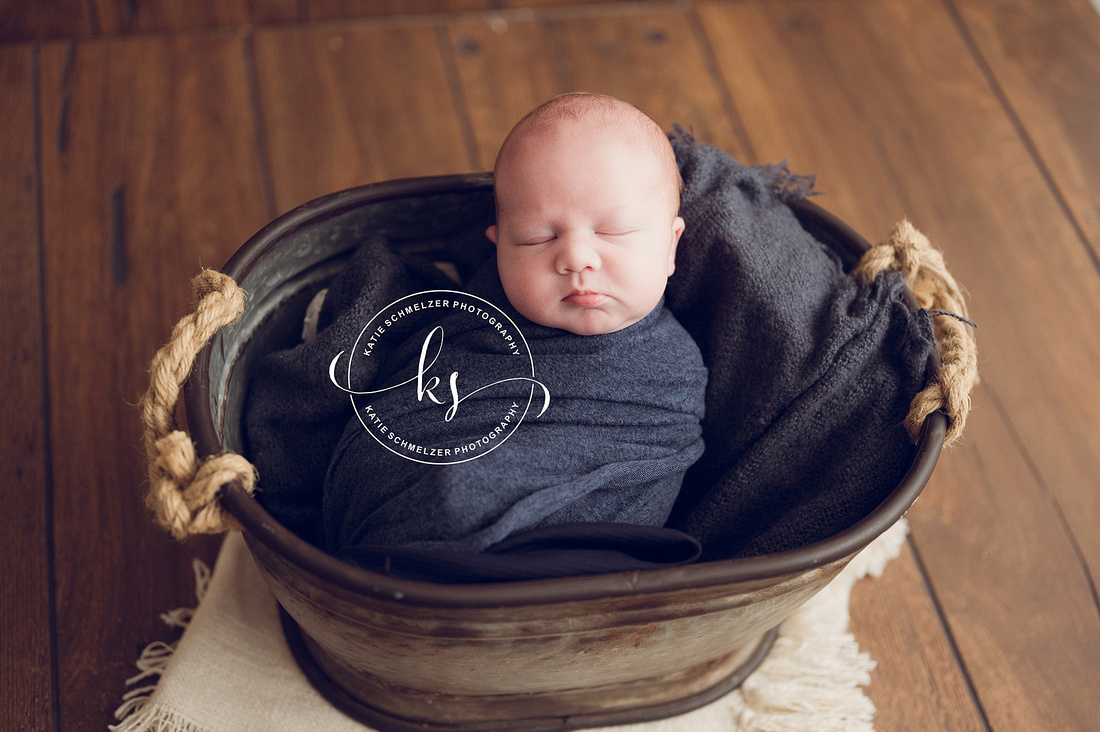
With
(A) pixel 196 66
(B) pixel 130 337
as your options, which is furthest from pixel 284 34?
(B) pixel 130 337

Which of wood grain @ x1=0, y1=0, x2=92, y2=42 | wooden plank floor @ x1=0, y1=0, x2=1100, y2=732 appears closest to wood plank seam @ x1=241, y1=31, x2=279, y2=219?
wooden plank floor @ x1=0, y1=0, x2=1100, y2=732

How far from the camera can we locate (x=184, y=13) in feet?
4.40

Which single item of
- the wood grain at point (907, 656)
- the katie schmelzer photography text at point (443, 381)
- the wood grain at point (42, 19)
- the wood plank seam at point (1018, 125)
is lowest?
the wood grain at point (907, 656)

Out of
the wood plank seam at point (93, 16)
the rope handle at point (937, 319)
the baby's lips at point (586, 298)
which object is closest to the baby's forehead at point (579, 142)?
the baby's lips at point (586, 298)

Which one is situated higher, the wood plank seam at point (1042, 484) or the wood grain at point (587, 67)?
the wood grain at point (587, 67)

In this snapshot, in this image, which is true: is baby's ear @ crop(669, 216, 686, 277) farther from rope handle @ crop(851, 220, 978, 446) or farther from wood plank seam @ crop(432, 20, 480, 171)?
wood plank seam @ crop(432, 20, 480, 171)

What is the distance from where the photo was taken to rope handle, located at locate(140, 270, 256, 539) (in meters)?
0.63

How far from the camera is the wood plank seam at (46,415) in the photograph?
875mm

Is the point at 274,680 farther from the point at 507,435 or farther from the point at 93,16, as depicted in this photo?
the point at 93,16

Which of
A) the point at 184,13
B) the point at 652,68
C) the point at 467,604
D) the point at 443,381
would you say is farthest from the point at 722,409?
the point at 184,13

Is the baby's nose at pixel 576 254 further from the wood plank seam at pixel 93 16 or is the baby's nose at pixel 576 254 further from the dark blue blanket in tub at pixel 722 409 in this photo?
the wood plank seam at pixel 93 16

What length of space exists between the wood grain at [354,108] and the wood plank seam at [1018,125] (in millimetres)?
839

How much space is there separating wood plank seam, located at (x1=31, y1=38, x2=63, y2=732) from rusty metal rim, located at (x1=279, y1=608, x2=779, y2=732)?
219 mm

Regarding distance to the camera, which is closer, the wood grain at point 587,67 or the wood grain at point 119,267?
the wood grain at point 119,267
